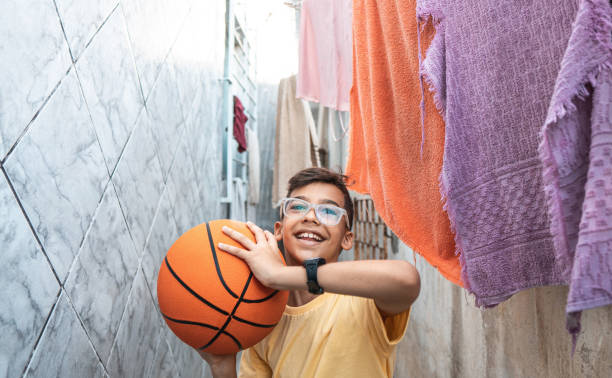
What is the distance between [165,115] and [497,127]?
132 cm

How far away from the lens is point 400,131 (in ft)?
3.40

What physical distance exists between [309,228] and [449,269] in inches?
15.9

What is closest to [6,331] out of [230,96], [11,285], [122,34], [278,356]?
[11,285]

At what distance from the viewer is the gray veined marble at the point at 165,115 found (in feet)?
4.61

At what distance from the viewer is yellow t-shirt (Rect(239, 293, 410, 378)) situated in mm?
937

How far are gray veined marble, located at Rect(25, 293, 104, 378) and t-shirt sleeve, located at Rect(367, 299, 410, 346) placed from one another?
2.36ft

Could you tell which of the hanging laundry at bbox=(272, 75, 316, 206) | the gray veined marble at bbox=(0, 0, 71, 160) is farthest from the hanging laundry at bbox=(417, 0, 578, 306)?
the hanging laundry at bbox=(272, 75, 316, 206)

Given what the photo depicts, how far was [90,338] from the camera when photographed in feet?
2.93

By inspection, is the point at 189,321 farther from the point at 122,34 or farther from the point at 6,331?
the point at 122,34

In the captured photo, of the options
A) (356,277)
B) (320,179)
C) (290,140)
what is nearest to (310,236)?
(320,179)

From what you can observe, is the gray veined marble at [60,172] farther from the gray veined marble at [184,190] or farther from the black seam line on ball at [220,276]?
the gray veined marble at [184,190]

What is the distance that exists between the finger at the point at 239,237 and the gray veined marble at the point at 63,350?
1.24ft

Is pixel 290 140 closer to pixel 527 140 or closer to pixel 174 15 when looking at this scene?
pixel 174 15

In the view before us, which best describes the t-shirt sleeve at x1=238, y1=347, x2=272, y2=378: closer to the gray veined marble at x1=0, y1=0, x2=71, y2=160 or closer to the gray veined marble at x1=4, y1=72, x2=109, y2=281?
the gray veined marble at x1=4, y1=72, x2=109, y2=281
